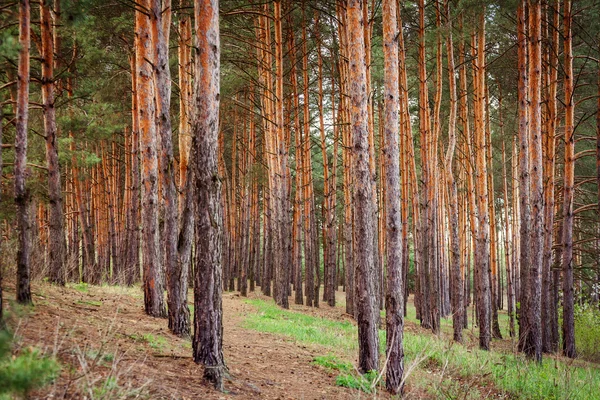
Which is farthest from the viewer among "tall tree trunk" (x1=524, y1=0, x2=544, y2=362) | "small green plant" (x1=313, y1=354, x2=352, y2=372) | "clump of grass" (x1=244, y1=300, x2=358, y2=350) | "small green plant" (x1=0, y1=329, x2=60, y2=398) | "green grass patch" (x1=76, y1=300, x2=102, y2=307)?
"tall tree trunk" (x1=524, y1=0, x2=544, y2=362)

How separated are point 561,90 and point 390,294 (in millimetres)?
13280

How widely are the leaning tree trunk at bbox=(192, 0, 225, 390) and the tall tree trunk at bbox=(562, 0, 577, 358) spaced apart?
34.7 ft

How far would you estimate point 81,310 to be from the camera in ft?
23.6

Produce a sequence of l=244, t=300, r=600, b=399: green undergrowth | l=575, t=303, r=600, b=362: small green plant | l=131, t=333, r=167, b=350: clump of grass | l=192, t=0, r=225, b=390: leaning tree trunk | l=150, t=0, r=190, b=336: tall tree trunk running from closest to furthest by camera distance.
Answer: l=192, t=0, r=225, b=390: leaning tree trunk → l=131, t=333, r=167, b=350: clump of grass → l=244, t=300, r=600, b=399: green undergrowth → l=150, t=0, r=190, b=336: tall tree trunk → l=575, t=303, r=600, b=362: small green plant

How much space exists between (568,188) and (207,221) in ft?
36.9

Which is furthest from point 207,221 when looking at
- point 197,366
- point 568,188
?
point 568,188

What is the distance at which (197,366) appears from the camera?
18.7ft

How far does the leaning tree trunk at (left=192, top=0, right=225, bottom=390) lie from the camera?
5410mm

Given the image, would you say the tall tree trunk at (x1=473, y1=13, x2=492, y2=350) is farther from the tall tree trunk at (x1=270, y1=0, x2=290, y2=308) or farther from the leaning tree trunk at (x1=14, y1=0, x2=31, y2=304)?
the leaning tree trunk at (x1=14, y1=0, x2=31, y2=304)

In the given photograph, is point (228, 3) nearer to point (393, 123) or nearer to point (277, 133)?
point (277, 133)

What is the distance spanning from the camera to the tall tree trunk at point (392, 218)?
6.75 metres

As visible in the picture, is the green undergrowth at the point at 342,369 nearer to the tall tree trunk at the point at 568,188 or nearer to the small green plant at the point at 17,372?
the small green plant at the point at 17,372

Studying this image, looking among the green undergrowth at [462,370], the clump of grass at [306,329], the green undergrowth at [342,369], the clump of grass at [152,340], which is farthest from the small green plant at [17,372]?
the clump of grass at [306,329]

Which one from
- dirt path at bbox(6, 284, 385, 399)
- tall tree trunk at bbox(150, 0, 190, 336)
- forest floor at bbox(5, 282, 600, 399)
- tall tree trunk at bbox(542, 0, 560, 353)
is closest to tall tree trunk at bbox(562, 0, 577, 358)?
tall tree trunk at bbox(542, 0, 560, 353)
